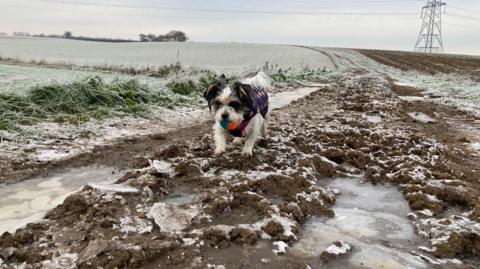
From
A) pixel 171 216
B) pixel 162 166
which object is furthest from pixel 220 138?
pixel 171 216

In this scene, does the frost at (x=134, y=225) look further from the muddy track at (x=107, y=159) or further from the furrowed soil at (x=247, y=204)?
the muddy track at (x=107, y=159)

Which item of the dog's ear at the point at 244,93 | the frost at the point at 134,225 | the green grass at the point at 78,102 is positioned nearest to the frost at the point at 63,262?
the frost at the point at 134,225

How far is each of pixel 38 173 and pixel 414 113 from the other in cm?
869

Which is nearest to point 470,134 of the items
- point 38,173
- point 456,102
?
point 456,102

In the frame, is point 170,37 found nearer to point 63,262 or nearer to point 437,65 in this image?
point 437,65

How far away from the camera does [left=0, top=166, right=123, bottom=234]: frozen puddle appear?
401cm

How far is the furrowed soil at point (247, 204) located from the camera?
326 centimetres

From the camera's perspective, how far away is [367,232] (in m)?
3.88

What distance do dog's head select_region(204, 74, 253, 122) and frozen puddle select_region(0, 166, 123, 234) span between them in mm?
1637

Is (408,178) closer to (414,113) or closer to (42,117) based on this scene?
(414,113)

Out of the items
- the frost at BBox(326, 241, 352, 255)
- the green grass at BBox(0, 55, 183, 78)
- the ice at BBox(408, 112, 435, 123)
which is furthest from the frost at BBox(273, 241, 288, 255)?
the green grass at BBox(0, 55, 183, 78)

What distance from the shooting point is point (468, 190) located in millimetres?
4781

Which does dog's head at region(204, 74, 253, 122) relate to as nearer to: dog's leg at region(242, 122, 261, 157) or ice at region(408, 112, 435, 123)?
dog's leg at region(242, 122, 261, 157)

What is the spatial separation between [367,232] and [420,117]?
23.1 ft
